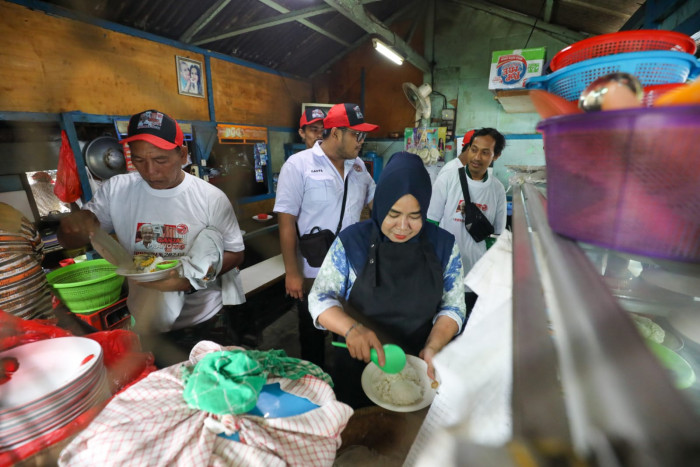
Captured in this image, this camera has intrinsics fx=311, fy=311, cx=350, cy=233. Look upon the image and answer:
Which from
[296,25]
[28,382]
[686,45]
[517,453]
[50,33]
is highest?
[296,25]

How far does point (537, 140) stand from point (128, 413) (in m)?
8.18

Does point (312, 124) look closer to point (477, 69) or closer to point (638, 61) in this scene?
point (638, 61)

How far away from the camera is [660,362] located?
0.83 feet

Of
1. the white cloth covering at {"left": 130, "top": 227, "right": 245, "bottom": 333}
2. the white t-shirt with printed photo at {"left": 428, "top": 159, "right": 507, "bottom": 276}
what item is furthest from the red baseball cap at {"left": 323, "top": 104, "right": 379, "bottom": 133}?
the white cloth covering at {"left": 130, "top": 227, "right": 245, "bottom": 333}

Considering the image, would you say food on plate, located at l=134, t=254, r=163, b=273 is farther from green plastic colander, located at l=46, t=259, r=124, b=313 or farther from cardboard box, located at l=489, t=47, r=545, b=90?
cardboard box, located at l=489, t=47, r=545, b=90

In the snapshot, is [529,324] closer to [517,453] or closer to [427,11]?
[517,453]

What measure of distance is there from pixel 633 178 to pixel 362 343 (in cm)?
129

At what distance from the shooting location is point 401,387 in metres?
1.48

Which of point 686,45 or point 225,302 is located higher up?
point 686,45

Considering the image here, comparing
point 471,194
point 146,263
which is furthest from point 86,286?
point 471,194

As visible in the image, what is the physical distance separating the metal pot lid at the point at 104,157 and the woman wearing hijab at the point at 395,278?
3.97 metres

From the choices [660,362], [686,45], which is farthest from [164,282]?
[686,45]

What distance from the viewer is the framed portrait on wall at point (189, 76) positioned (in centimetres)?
524

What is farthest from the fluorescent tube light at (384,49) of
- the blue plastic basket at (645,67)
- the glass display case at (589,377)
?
the glass display case at (589,377)
